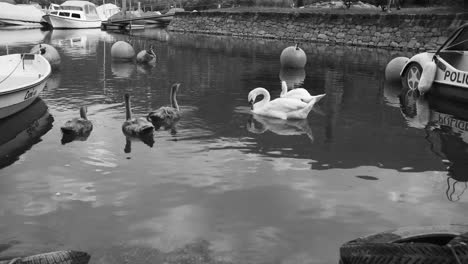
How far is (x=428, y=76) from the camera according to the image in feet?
47.8

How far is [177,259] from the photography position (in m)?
5.25

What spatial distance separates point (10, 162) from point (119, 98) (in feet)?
18.2

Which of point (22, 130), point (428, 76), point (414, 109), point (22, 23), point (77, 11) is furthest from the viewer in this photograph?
point (22, 23)

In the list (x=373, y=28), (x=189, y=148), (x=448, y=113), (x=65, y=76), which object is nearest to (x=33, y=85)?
(x=189, y=148)

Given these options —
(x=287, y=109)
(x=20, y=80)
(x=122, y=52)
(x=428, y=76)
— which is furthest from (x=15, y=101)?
(x=122, y=52)

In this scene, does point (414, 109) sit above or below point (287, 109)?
below

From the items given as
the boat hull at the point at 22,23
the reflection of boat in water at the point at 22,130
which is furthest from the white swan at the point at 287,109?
the boat hull at the point at 22,23

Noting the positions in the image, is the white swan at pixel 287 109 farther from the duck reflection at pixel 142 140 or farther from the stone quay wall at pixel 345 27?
the stone quay wall at pixel 345 27

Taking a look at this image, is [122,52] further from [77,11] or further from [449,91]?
[77,11]

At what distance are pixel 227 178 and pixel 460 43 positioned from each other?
10110mm

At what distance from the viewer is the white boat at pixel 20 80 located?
10464 millimetres

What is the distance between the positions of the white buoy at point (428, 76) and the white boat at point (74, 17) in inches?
1787

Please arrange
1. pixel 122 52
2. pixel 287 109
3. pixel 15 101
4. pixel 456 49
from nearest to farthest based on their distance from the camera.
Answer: pixel 15 101 < pixel 287 109 < pixel 456 49 < pixel 122 52

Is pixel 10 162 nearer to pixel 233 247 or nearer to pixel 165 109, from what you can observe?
pixel 165 109
